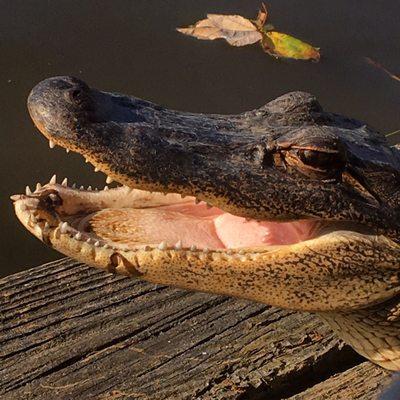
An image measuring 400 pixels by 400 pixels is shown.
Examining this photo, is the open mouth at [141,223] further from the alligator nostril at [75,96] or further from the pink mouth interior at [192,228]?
the alligator nostril at [75,96]

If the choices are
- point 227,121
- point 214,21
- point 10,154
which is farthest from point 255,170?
point 214,21

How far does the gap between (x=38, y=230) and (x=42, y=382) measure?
0.47 meters

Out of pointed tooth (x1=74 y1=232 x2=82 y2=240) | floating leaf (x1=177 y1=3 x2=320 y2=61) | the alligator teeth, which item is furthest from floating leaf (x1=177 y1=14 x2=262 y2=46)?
pointed tooth (x1=74 y1=232 x2=82 y2=240)

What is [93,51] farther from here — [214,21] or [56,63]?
[214,21]

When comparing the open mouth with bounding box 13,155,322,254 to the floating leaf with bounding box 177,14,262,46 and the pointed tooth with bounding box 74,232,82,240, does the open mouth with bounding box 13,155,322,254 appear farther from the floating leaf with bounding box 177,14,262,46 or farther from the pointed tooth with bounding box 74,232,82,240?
the floating leaf with bounding box 177,14,262,46

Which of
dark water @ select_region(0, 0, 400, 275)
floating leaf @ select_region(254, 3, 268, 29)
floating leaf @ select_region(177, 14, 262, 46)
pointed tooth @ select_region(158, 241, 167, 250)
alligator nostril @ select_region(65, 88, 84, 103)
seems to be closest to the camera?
alligator nostril @ select_region(65, 88, 84, 103)

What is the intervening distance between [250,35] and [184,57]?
544 millimetres

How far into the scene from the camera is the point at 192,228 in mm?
2039

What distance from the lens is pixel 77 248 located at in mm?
1850

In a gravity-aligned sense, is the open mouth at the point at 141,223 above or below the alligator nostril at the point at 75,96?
below

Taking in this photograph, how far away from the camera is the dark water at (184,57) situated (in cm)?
462

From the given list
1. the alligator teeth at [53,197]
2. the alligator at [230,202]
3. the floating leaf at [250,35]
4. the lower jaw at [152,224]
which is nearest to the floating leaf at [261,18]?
the floating leaf at [250,35]

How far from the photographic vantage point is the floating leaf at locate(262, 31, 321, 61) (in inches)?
202

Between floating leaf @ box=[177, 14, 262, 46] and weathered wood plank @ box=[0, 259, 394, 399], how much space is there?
2.98 m
